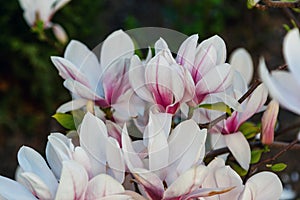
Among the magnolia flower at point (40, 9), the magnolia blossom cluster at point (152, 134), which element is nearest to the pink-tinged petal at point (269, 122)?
the magnolia blossom cluster at point (152, 134)

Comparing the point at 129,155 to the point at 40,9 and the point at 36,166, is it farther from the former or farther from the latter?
the point at 40,9

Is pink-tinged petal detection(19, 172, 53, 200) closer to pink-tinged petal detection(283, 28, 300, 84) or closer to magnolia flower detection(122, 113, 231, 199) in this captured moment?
magnolia flower detection(122, 113, 231, 199)

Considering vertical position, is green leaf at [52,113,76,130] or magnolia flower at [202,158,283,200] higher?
green leaf at [52,113,76,130]

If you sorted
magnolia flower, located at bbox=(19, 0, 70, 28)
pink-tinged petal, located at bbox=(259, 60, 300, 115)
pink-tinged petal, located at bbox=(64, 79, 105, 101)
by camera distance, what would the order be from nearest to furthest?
1. pink-tinged petal, located at bbox=(259, 60, 300, 115)
2. pink-tinged petal, located at bbox=(64, 79, 105, 101)
3. magnolia flower, located at bbox=(19, 0, 70, 28)

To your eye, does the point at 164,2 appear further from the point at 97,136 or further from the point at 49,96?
the point at 97,136

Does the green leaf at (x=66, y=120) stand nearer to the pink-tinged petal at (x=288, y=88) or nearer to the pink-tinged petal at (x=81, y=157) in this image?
the pink-tinged petal at (x=81, y=157)

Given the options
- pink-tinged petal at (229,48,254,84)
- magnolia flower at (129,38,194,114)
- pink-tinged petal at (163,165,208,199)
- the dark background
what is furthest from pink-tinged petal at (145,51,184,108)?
the dark background
